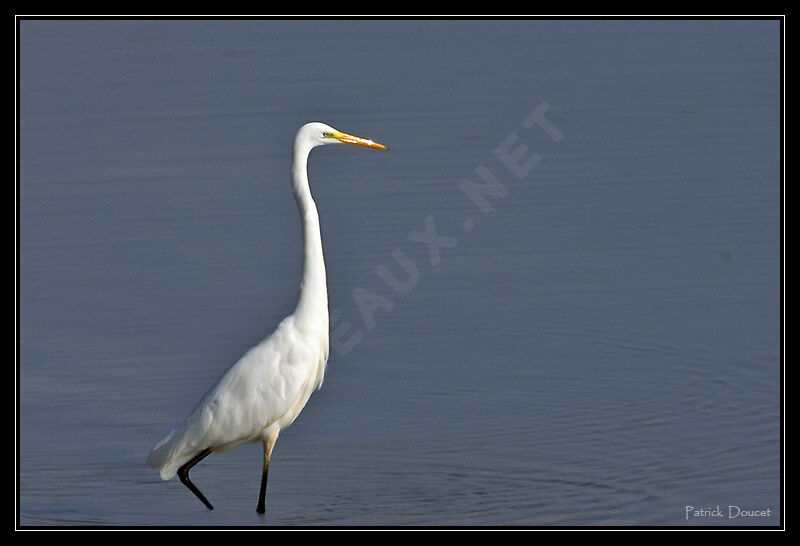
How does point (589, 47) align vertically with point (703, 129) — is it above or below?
above

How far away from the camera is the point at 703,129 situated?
10188 mm

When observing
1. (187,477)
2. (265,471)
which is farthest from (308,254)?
(187,477)

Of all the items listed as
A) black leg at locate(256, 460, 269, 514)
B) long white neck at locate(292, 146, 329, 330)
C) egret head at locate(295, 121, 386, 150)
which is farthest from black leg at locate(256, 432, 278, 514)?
egret head at locate(295, 121, 386, 150)

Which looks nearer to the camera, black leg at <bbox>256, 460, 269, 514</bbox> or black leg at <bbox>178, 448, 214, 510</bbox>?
black leg at <bbox>256, 460, 269, 514</bbox>

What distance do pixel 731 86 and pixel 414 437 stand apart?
18.1ft

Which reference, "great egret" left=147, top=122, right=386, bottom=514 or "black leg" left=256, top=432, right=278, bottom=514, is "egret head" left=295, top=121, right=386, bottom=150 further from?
"black leg" left=256, top=432, right=278, bottom=514

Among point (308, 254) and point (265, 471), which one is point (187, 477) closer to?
point (265, 471)

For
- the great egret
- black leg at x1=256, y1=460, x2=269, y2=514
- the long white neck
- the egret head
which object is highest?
the egret head

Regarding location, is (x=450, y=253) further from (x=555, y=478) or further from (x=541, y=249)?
(x=555, y=478)

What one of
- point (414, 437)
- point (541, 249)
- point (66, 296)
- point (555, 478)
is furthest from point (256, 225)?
point (555, 478)

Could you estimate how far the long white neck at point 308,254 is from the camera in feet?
19.4

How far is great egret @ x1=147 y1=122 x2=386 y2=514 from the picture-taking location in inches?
233

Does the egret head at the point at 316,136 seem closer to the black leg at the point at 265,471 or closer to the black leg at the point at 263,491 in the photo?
the black leg at the point at 265,471

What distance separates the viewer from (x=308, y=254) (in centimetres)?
591
